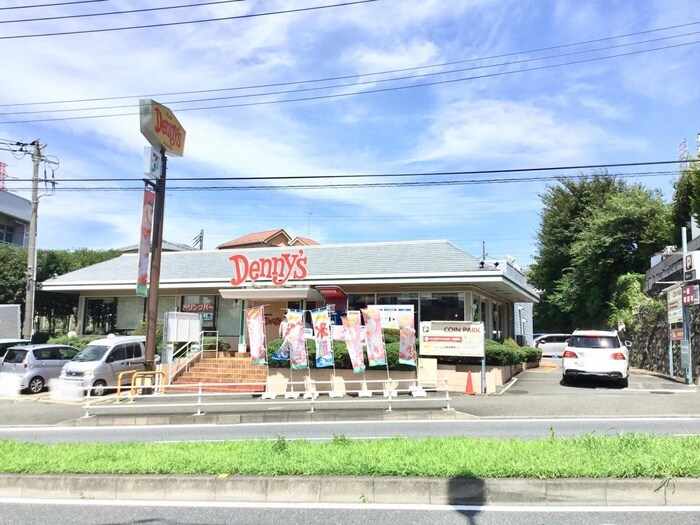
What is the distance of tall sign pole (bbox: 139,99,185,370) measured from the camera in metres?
17.8

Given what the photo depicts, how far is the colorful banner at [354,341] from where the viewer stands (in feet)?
54.0

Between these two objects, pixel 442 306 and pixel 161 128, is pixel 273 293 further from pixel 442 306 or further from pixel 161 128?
pixel 161 128

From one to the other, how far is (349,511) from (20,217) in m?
53.5

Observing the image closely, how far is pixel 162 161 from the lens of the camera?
1911 cm

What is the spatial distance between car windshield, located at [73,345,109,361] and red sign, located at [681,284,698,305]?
60.2ft

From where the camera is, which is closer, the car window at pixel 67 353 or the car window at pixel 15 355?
the car window at pixel 15 355

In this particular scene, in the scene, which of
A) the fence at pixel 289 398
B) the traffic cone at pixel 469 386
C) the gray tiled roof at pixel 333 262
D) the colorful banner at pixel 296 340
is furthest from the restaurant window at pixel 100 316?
the traffic cone at pixel 469 386

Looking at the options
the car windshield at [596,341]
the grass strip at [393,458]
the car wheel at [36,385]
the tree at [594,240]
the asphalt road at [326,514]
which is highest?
the tree at [594,240]

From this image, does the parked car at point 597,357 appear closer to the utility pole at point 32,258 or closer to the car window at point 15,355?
the car window at point 15,355

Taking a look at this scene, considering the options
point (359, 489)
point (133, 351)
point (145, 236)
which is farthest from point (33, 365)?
point (359, 489)

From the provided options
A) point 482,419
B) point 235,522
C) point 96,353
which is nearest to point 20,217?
point 96,353

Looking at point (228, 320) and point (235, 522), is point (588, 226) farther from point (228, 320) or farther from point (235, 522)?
point (235, 522)

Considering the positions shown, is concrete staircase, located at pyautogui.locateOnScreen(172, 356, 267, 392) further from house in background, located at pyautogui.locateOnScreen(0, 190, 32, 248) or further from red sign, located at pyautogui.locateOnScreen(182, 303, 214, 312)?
house in background, located at pyautogui.locateOnScreen(0, 190, 32, 248)

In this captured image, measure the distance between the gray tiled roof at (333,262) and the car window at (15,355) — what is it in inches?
251
